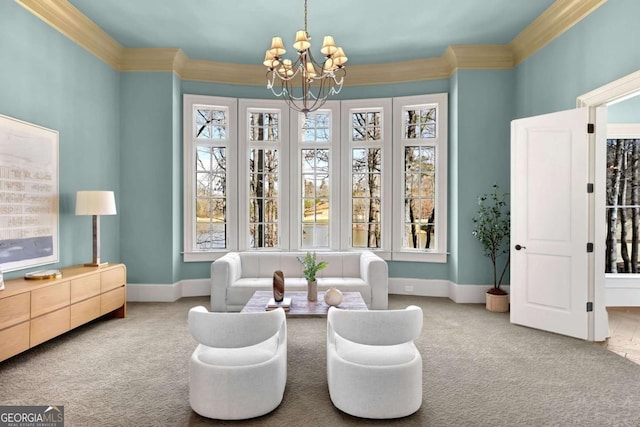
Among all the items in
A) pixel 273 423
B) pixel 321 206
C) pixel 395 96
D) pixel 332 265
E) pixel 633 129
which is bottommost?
pixel 273 423

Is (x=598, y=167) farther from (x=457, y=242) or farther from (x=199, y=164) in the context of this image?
(x=199, y=164)

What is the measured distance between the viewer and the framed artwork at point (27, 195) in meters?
3.72

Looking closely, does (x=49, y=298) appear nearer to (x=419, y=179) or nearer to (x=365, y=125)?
(x=365, y=125)

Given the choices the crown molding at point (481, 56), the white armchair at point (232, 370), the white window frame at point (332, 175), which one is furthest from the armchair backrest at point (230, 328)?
the crown molding at point (481, 56)

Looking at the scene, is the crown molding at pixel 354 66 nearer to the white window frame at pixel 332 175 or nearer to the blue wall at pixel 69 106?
the blue wall at pixel 69 106

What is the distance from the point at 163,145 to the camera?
568 cm

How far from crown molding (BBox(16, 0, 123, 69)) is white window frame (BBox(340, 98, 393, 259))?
11.0ft

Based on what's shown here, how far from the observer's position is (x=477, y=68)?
5.53 metres

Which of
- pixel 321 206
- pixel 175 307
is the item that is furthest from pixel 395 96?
pixel 175 307

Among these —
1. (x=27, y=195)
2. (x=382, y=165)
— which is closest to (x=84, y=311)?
(x=27, y=195)

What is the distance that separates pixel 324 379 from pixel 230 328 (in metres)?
1.09

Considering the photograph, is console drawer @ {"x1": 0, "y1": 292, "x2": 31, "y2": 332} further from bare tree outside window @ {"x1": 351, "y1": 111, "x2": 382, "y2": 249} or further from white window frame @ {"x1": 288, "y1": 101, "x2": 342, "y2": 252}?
bare tree outside window @ {"x1": 351, "y1": 111, "x2": 382, "y2": 249}

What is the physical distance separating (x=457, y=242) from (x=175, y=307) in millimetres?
4005

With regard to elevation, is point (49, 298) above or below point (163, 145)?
below
